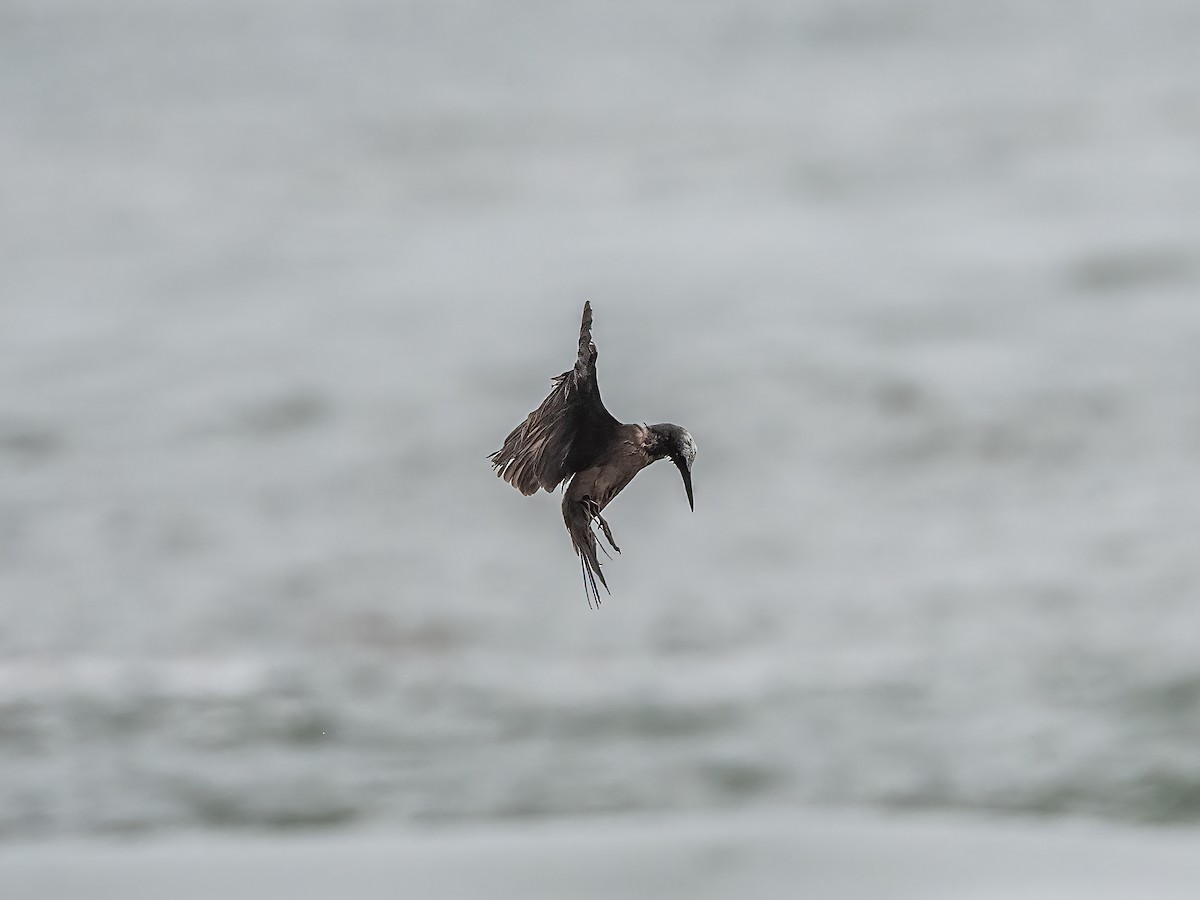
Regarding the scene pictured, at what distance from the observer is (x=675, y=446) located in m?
2.49

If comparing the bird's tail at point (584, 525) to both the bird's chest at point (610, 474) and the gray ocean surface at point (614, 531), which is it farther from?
the gray ocean surface at point (614, 531)

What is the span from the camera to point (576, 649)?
54.8ft

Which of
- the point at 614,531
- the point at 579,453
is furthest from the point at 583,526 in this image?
the point at 614,531

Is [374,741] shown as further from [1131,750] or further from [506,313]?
[1131,750]

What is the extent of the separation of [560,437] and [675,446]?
193 mm

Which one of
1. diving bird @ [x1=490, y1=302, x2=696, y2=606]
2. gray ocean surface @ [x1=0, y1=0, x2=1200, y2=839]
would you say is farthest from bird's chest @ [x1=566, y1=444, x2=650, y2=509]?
gray ocean surface @ [x1=0, y1=0, x2=1200, y2=839]

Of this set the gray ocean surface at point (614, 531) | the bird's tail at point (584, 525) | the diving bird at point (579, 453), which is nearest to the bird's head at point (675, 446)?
the diving bird at point (579, 453)

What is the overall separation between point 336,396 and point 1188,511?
27.4 feet

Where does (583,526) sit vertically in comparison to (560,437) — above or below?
below

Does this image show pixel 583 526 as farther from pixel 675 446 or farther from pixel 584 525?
pixel 675 446

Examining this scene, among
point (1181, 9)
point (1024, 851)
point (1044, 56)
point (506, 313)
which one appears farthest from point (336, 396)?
point (1181, 9)

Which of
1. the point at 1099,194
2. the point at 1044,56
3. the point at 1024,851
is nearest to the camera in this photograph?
the point at 1024,851

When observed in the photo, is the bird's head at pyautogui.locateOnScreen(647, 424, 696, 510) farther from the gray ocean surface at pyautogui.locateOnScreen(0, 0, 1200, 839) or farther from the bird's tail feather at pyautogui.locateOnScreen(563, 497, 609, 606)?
the gray ocean surface at pyautogui.locateOnScreen(0, 0, 1200, 839)

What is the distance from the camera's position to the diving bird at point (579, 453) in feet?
8.41
